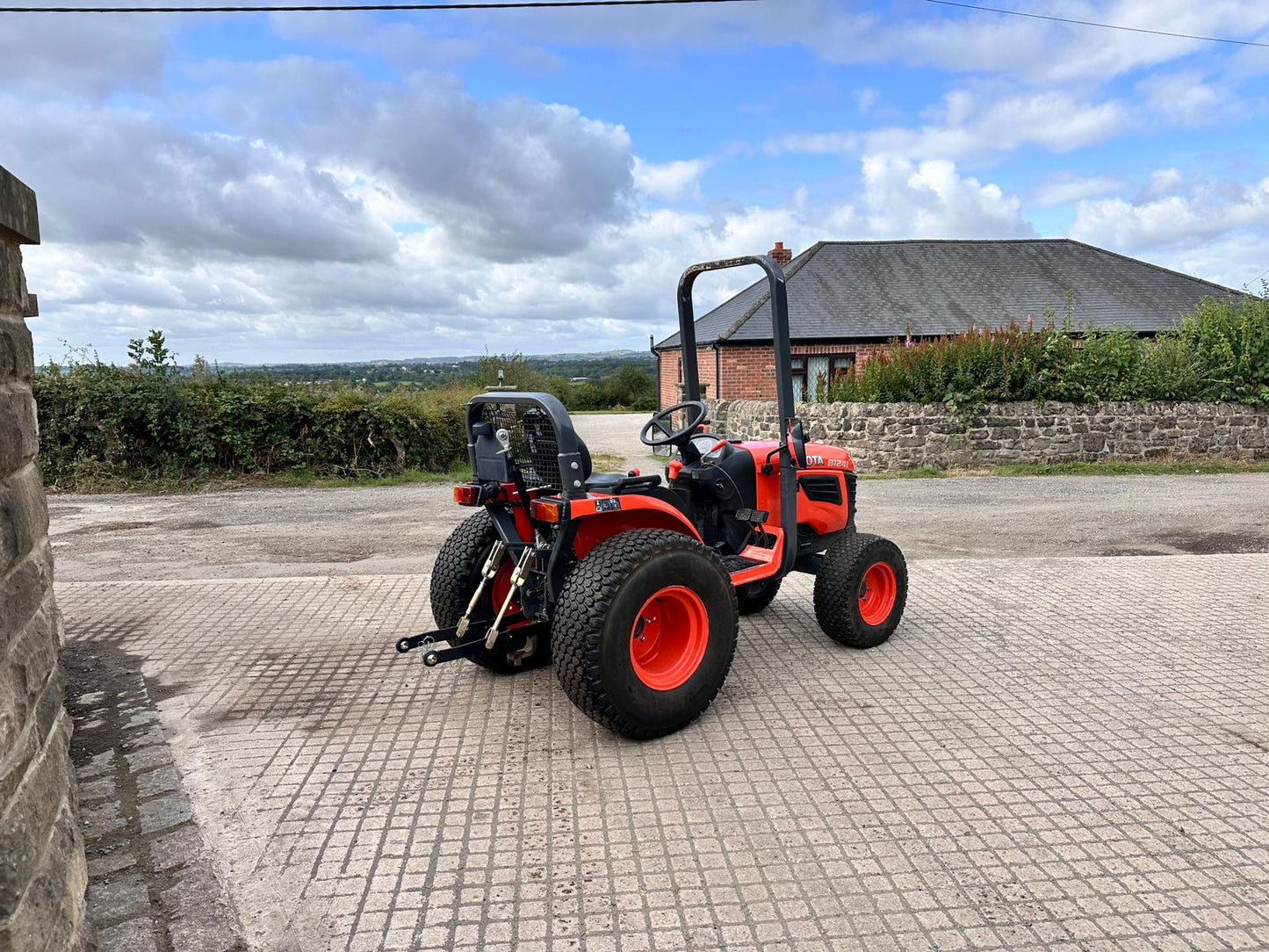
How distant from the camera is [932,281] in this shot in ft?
76.8

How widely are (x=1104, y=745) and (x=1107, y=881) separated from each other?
3.96ft

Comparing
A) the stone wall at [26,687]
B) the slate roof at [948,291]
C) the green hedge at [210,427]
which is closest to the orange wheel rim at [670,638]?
the stone wall at [26,687]

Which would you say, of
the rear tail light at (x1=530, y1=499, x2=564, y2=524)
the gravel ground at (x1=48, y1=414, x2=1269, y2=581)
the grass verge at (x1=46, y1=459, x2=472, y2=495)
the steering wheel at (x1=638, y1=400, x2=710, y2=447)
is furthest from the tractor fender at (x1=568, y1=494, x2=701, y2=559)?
the grass verge at (x1=46, y1=459, x2=472, y2=495)

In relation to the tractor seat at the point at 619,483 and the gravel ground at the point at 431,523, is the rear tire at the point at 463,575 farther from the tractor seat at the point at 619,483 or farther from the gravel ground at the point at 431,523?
the gravel ground at the point at 431,523

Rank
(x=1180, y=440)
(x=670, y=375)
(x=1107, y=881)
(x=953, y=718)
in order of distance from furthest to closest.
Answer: (x=670, y=375) < (x=1180, y=440) < (x=953, y=718) < (x=1107, y=881)

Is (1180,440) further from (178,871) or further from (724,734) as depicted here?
(178,871)

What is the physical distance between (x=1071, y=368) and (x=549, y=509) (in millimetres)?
12951

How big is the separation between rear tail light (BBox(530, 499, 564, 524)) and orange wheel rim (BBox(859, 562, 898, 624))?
2.35 meters

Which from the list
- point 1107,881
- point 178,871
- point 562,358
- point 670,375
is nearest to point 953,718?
point 1107,881

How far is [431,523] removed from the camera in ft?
34.2

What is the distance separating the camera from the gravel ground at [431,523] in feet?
27.8

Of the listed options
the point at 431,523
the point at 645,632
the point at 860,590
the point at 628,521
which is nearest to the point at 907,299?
the point at 431,523

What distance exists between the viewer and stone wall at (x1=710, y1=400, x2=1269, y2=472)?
14.4 meters

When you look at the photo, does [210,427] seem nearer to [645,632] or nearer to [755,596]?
[755,596]
